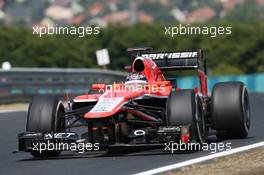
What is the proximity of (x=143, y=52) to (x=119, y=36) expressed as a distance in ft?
157

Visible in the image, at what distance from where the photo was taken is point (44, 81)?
26484 millimetres

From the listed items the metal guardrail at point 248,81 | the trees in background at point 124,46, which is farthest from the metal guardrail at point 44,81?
the trees in background at point 124,46

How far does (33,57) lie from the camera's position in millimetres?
49594

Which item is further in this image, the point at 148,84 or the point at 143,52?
the point at 143,52

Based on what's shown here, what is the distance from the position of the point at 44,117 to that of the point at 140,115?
1.37 metres

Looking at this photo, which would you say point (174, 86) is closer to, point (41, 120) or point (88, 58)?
point (41, 120)

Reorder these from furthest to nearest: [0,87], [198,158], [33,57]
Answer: [33,57]
[0,87]
[198,158]

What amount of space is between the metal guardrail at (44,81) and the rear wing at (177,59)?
35.1 feet

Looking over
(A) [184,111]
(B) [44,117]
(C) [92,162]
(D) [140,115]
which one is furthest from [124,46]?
(C) [92,162]

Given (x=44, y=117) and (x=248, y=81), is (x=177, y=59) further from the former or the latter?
(x=248, y=81)

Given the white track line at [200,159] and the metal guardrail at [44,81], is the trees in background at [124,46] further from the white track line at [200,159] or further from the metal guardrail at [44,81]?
the white track line at [200,159]

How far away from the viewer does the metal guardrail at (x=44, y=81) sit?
81.0 feet

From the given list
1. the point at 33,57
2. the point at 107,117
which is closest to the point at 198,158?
the point at 107,117

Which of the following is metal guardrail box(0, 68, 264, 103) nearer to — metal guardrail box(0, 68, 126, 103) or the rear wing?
metal guardrail box(0, 68, 126, 103)
